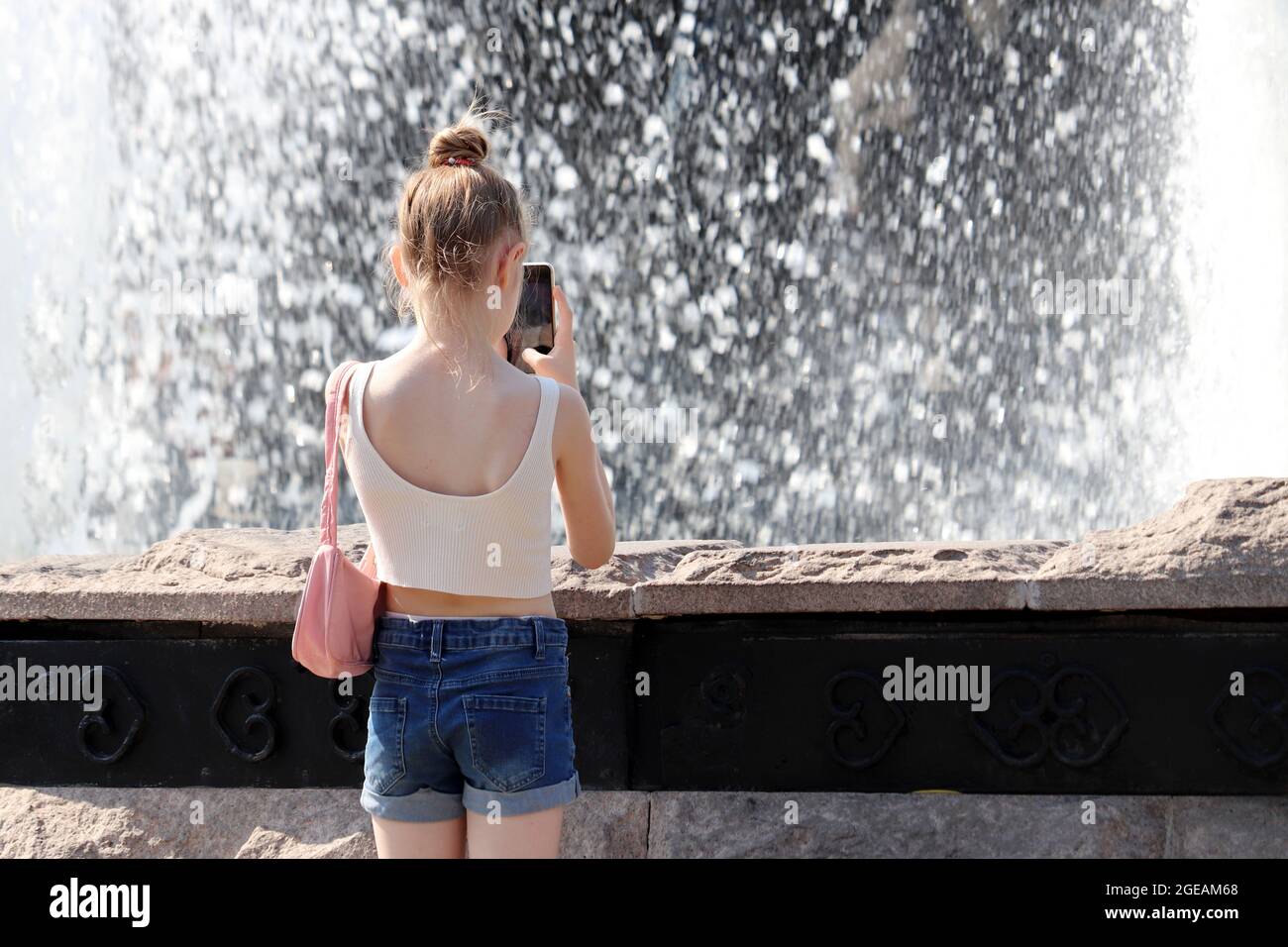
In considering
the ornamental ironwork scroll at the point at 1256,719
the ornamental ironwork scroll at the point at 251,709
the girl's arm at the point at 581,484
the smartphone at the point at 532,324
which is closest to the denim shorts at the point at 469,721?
the girl's arm at the point at 581,484

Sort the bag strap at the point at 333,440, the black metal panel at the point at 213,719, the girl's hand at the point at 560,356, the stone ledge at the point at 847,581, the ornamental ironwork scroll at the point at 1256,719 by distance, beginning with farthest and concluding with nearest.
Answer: the black metal panel at the point at 213,719
the stone ledge at the point at 847,581
the ornamental ironwork scroll at the point at 1256,719
the girl's hand at the point at 560,356
the bag strap at the point at 333,440

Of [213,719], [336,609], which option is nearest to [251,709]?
[213,719]

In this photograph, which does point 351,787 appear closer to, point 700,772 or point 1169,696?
point 700,772

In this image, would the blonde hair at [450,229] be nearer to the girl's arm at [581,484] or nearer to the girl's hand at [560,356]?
the girl's arm at [581,484]

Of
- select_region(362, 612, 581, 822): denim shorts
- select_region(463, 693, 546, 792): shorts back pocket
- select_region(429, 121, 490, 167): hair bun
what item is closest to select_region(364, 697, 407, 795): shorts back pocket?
select_region(362, 612, 581, 822): denim shorts

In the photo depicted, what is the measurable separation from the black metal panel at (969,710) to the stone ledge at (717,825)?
0.14 feet

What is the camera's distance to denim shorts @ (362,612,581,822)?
1.91m

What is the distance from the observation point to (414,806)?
1956 mm

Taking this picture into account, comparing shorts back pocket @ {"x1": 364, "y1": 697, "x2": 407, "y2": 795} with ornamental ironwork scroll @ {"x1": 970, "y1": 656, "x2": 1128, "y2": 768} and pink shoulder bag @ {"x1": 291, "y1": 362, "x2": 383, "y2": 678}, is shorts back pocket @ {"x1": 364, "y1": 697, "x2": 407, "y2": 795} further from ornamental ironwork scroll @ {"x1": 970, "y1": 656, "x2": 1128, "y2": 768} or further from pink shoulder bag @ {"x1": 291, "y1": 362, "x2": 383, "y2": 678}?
ornamental ironwork scroll @ {"x1": 970, "y1": 656, "x2": 1128, "y2": 768}

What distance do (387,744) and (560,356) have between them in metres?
0.70

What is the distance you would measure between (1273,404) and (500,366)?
5.67 meters

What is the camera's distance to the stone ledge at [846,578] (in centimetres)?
273

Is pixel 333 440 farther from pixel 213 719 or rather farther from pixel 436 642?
pixel 213 719
